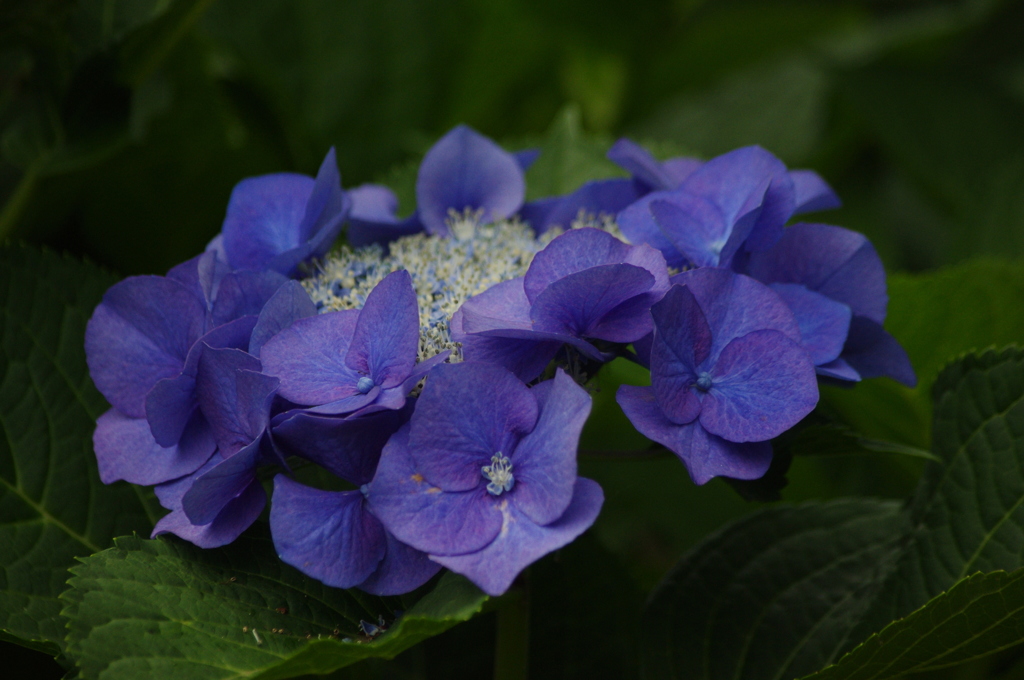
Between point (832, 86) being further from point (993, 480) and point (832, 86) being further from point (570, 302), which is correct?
point (570, 302)

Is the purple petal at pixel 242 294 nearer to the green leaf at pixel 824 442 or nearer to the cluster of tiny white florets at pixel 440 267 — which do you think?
the cluster of tiny white florets at pixel 440 267

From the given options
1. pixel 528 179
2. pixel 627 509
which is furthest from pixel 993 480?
pixel 627 509

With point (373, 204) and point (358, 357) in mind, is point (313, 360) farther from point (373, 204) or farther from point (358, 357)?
point (373, 204)

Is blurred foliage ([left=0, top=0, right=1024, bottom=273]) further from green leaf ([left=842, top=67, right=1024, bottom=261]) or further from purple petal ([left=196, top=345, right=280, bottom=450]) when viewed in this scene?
purple petal ([left=196, top=345, right=280, bottom=450])

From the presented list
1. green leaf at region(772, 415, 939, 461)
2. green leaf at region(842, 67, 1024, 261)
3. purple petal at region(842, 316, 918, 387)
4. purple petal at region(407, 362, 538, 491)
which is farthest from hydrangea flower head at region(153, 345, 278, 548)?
green leaf at region(842, 67, 1024, 261)

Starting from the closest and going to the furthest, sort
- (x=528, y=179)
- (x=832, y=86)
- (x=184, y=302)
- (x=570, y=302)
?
(x=570, y=302), (x=184, y=302), (x=528, y=179), (x=832, y=86)

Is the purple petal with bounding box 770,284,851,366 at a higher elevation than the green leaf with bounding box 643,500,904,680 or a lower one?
higher

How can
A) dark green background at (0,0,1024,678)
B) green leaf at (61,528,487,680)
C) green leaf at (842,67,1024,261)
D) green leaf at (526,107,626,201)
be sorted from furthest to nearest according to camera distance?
green leaf at (842,67,1024,261) < green leaf at (526,107,626,201) < dark green background at (0,0,1024,678) < green leaf at (61,528,487,680)
